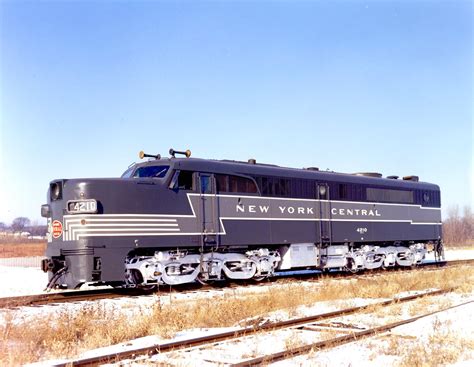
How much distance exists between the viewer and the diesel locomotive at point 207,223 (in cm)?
1517

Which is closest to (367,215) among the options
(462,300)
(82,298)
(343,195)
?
(343,195)

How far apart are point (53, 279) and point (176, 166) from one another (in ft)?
15.9

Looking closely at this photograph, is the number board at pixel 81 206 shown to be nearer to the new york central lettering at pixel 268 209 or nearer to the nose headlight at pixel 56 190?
the nose headlight at pixel 56 190

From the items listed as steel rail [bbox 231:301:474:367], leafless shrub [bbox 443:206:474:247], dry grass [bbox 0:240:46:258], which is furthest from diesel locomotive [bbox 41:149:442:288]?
leafless shrub [bbox 443:206:474:247]

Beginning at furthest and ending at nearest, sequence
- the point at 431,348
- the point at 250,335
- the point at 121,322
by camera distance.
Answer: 1. the point at 121,322
2. the point at 250,335
3. the point at 431,348

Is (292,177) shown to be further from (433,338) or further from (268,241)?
(433,338)

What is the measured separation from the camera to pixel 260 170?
19.3 m

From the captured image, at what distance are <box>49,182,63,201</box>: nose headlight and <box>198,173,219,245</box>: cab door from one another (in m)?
4.19

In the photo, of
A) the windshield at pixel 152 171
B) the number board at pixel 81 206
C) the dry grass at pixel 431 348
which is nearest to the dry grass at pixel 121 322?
the number board at pixel 81 206

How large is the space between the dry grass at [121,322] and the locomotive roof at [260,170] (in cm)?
454

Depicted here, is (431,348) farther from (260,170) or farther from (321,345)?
(260,170)

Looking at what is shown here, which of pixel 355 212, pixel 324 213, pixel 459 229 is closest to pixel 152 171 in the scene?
pixel 324 213

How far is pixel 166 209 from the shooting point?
53.6ft

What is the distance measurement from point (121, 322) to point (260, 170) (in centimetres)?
978
